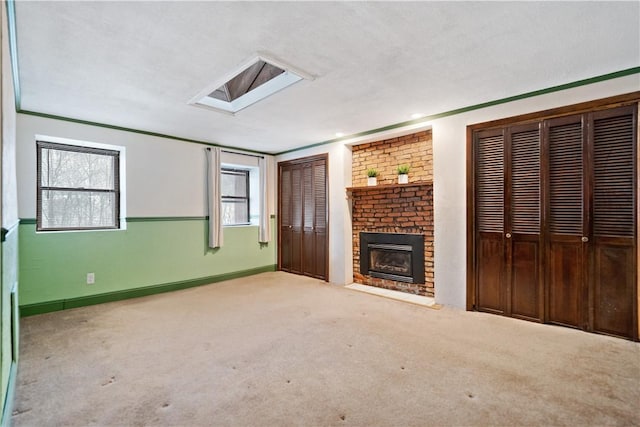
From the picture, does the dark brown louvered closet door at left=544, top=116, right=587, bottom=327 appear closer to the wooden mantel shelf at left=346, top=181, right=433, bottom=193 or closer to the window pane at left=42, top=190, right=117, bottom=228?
the wooden mantel shelf at left=346, top=181, right=433, bottom=193

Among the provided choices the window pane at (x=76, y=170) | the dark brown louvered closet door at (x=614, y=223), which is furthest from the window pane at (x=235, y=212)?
the dark brown louvered closet door at (x=614, y=223)

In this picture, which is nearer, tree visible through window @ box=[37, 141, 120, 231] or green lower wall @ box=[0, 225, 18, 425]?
green lower wall @ box=[0, 225, 18, 425]

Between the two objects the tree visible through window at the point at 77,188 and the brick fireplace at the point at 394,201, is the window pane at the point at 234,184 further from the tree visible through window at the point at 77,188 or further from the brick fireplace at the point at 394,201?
the brick fireplace at the point at 394,201

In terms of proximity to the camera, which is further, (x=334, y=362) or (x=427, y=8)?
(x=334, y=362)

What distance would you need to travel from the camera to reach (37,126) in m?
3.53

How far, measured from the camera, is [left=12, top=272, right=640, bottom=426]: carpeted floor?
1.77 meters

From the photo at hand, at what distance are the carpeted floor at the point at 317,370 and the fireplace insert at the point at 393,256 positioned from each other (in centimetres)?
83

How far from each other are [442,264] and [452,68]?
225 cm

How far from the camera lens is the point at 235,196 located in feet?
18.9

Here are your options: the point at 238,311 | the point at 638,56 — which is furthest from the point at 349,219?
the point at 638,56

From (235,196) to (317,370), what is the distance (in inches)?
162

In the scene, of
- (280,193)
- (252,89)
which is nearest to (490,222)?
(252,89)

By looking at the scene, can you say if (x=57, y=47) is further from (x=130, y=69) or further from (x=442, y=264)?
(x=442, y=264)

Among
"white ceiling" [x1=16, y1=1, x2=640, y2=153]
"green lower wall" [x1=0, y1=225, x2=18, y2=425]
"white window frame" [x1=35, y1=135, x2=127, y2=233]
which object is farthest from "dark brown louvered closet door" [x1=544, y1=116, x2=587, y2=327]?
"white window frame" [x1=35, y1=135, x2=127, y2=233]
